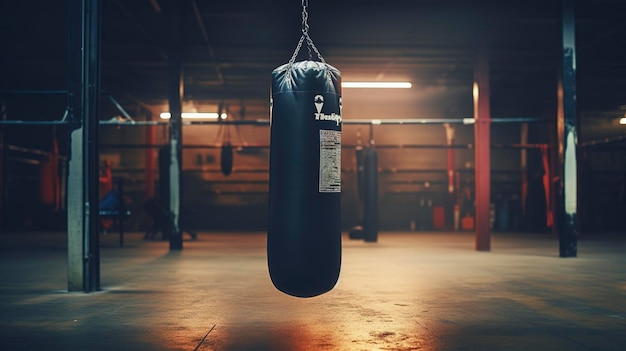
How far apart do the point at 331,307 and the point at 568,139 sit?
236 inches

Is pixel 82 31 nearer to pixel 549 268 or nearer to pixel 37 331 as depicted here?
pixel 37 331

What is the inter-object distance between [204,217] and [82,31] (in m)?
14.2

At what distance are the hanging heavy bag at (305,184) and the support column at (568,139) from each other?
272 inches

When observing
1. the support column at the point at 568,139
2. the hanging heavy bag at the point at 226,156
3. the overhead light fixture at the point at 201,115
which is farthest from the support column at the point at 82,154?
the overhead light fixture at the point at 201,115

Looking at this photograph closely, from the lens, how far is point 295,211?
3.92m

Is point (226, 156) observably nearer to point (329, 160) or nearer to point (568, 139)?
point (568, 139)

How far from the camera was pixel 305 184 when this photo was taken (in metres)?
3.90

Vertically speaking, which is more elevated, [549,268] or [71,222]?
[71,222]

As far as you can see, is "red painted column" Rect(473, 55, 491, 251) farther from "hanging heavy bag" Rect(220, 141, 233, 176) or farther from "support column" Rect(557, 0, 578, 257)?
"hanging heavy bag" Rect(220, 141, 233, 176)

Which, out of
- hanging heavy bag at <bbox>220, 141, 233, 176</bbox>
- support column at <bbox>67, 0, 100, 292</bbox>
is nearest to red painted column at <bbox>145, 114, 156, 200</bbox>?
hanging heavy bag at <bbox>220, 141, 233, 176</bbox>

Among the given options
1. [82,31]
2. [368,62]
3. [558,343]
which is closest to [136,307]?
[82,31]

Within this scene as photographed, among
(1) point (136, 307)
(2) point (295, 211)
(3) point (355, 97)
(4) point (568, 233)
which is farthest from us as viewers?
(3) point (355, 97)

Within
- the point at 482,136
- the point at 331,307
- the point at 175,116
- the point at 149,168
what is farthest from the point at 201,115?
the point at 331,307

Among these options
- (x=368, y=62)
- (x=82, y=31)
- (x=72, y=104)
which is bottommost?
(x=72, y=104)
